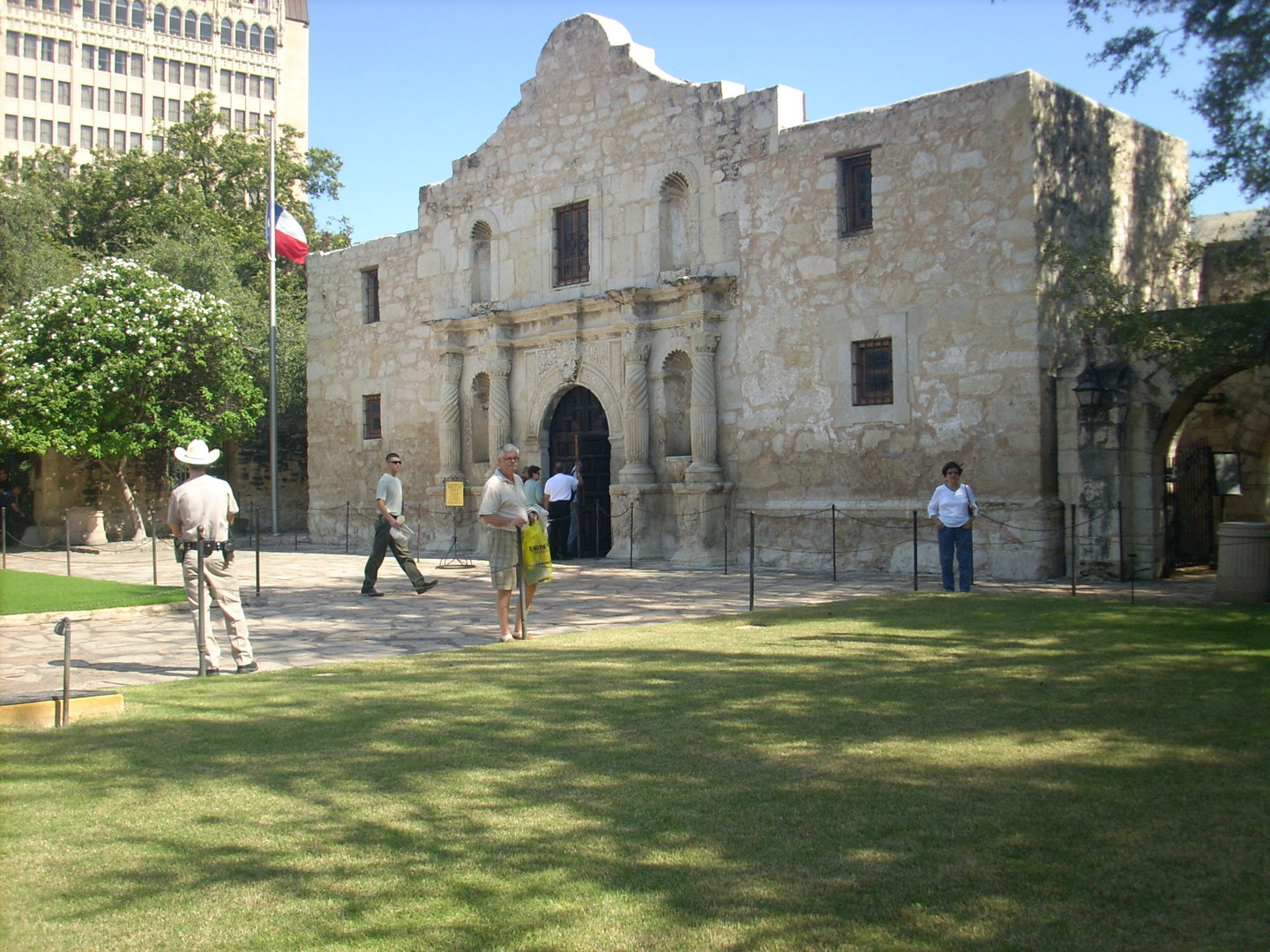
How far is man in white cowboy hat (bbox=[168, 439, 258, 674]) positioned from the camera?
8484 millimetres

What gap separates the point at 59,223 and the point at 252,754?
3735 cm

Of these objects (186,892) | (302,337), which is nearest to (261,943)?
(186,892)

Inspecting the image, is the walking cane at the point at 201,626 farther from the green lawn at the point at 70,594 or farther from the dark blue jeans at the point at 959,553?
the dark blue jeans at the point at 959,553

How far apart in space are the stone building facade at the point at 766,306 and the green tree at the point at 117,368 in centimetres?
470

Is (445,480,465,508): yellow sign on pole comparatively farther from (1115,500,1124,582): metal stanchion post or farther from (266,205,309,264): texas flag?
(1115,500,1124,582): metal stanchion post

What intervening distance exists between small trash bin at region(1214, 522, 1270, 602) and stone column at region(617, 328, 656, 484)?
8664 mm

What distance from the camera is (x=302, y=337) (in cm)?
3075

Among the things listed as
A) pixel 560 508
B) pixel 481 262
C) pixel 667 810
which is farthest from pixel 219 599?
pixel 481 262

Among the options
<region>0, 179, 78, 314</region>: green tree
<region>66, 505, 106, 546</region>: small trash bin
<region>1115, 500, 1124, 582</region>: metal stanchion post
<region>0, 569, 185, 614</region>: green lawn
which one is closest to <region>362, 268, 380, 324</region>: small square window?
<region>66, 505, 106, 546</region>: small trash bin

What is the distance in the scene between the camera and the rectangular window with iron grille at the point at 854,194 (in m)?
16.1

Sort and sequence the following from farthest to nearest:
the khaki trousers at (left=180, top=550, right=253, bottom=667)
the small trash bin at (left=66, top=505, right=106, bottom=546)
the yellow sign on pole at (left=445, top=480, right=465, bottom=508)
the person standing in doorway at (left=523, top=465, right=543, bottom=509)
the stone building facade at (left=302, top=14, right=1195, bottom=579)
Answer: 1. the small trash bin at (left=66, top=505, right=106, bottom=546)
2. the yellow sign on pole at (left=445, top=480, right=465, bottom=508)
3. the person standing in doorway at (left=523, top=465, right=543, bottom=509)
4. the stone building facade at (left=302, top=14, right=1195, bottom=579)
5. the khaki trousers at (left=180, top=550, right=253, bottom=667)

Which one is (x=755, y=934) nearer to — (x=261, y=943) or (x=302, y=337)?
(x=261, y=943)

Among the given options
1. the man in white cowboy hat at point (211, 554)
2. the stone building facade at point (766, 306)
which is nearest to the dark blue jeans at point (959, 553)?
the stone building facade at point (766, 306)

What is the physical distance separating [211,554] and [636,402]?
406 inches
